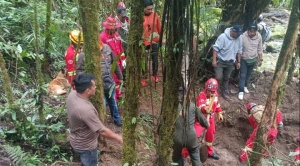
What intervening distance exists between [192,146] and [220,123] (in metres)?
2.53

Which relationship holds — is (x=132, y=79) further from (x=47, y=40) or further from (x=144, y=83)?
(x=47, y=40)

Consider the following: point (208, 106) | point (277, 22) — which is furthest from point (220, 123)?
point (277, 22)

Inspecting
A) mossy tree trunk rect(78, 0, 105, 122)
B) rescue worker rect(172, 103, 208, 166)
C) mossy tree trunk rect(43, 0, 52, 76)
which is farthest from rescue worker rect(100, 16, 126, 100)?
rescue worker rect(172, 103, 208, 166)

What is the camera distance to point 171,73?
291cm

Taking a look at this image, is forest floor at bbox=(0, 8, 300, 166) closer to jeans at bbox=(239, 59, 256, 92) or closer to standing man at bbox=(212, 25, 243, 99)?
jeans at bbox=(239, 59, 256, 92)

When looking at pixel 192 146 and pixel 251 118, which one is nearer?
pixel 192 146

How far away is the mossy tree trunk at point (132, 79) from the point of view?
2.75 metres

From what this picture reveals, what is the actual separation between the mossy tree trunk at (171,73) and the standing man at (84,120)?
54cm

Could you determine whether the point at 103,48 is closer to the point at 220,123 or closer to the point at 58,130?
the point at 58,130

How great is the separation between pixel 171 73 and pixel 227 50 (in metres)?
4.60

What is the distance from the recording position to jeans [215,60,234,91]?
7.42 meters

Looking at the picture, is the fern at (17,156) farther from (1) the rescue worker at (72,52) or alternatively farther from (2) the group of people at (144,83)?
(1) the rescue worker at (72,52)

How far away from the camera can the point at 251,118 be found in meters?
6.27

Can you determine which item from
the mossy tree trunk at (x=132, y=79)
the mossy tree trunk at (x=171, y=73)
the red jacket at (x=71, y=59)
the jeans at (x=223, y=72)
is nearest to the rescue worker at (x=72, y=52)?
the red jacket at (x=71, y=59)
